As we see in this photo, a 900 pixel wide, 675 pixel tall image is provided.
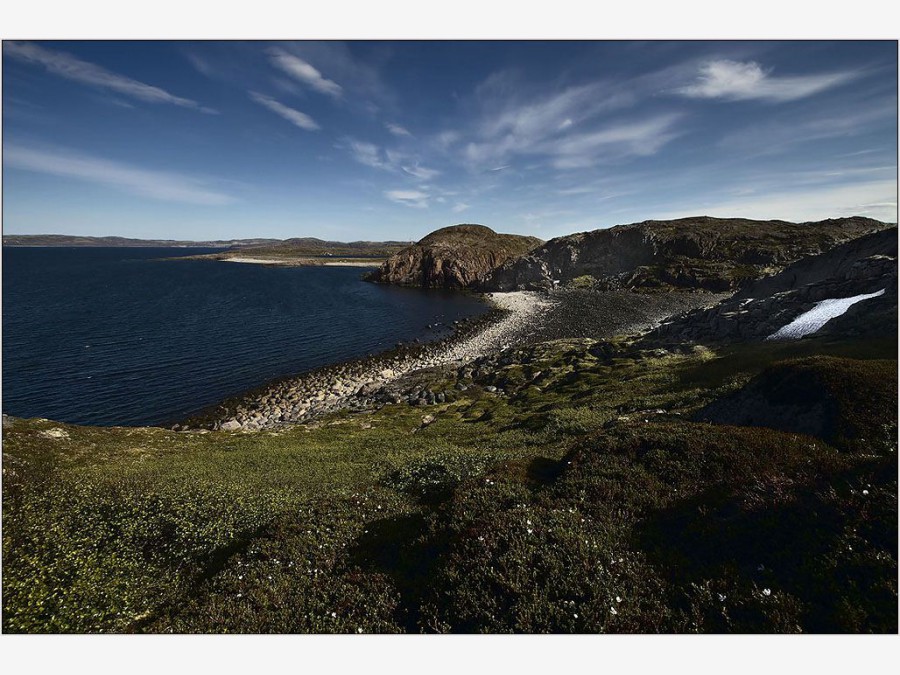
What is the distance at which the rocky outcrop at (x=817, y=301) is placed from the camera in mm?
31250

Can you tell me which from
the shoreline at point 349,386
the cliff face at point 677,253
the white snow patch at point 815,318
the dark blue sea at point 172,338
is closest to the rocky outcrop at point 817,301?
the white snow patch at point 815,318

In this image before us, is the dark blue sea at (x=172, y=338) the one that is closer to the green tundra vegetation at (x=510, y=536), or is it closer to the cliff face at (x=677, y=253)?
the green tundra vegetation at (x=510, y=536)

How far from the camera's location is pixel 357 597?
28.8 ft

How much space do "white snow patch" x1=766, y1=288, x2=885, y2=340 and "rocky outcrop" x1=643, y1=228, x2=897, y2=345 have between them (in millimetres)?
950

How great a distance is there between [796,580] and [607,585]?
3562 millimetres

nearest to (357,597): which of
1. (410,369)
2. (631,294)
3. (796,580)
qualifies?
(796,580)

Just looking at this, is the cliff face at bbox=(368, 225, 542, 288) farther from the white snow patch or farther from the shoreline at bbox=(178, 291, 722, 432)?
the white snow patch

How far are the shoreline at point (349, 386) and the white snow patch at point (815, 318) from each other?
124 ft

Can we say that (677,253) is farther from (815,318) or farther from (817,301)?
(815,318)

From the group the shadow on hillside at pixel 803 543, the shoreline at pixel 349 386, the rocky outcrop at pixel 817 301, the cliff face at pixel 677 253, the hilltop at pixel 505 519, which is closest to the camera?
the shadow on hillside at pixel 803 543

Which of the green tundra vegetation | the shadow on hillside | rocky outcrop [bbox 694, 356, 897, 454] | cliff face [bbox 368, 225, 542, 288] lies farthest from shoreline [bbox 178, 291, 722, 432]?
cliff face [bbox 368, 225, 542, 288]

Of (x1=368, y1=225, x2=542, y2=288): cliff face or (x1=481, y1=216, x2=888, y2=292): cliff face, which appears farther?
(x1=368, y1=225, x2=542, y2=288): cliff face

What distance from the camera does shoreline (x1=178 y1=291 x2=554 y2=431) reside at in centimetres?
4184
